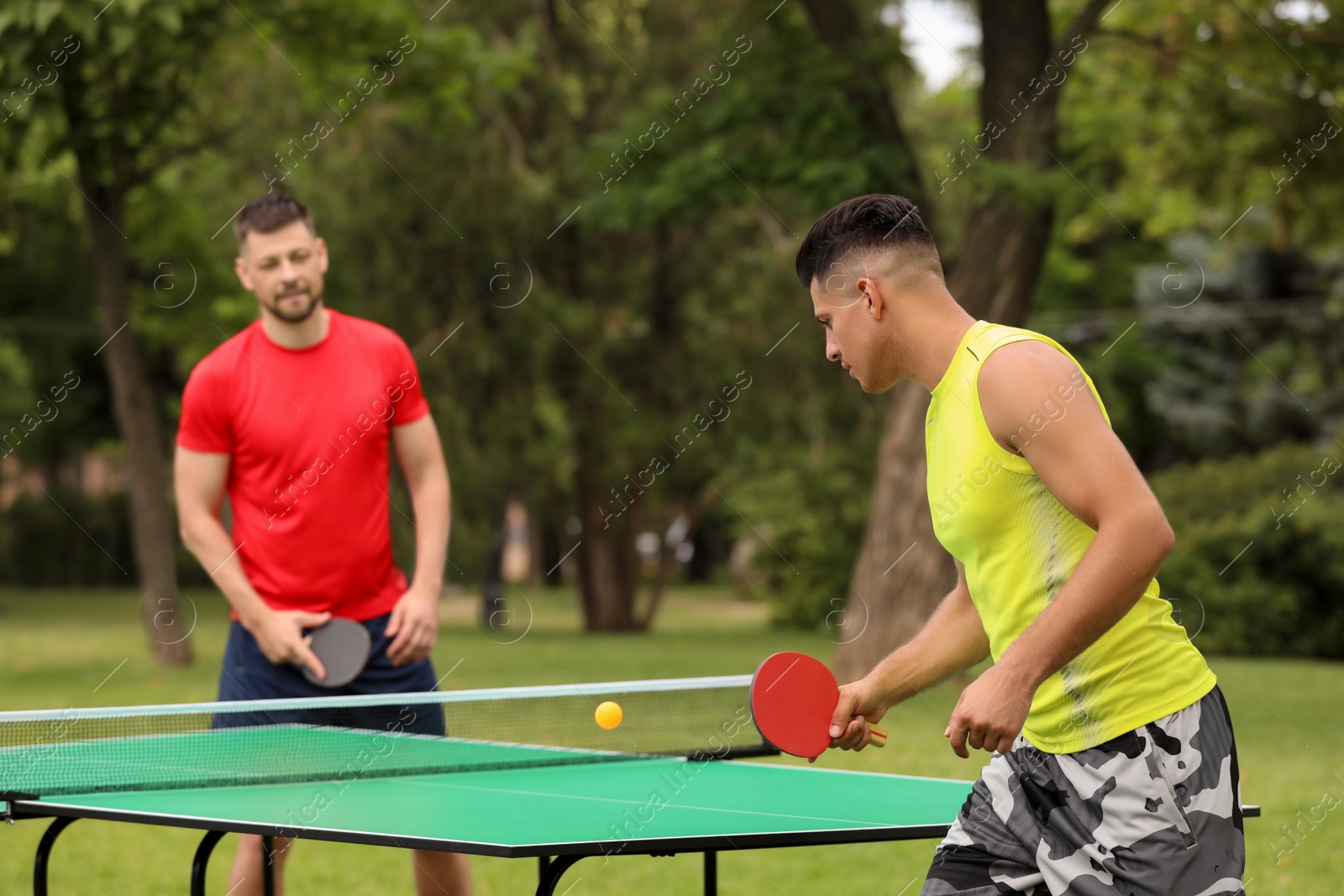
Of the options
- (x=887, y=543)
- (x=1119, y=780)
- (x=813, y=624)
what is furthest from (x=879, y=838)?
(x=813, y=624)

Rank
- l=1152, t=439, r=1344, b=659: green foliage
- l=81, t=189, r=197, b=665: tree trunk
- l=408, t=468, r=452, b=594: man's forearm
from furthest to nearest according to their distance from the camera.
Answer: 1. l=1152, t=439, r=1344, b=659: green foliage
2. l=81, t=189, r=197, b=665: tree trunk
3. l=408, t=468, r=452, b=594: man's forearm

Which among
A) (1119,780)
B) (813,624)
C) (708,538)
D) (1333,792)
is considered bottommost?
(1119,780)

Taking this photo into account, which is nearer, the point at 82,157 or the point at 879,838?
the point at 879,838

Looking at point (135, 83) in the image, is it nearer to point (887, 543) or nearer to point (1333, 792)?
point (887, 543)

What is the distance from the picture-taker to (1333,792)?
322 inches

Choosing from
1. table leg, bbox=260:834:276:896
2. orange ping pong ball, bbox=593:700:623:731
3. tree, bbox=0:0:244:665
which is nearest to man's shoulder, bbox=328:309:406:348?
table leg, bbox=260:834:276:896

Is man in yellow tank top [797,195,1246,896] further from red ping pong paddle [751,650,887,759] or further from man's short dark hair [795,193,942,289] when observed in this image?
red ping pong paddle [751,650,887,759]

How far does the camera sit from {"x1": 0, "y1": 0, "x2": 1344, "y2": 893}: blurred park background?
11797 millimetres

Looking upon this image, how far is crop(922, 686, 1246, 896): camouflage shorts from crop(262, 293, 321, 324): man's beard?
289 cm

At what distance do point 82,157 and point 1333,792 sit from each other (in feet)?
39.4

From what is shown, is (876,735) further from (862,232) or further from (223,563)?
(223,563)

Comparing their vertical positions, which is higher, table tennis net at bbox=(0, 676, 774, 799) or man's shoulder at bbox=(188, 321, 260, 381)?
man's shoulder at bbox=(188, 321, 260, 381)

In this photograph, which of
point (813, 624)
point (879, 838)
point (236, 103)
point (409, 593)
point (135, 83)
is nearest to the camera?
point (879, 838)

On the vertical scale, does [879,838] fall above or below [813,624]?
below
